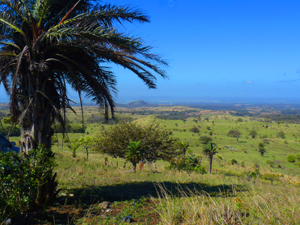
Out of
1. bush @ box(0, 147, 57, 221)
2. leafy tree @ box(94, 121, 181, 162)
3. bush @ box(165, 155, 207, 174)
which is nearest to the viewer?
bush @ box(0, 147, 57, 221)

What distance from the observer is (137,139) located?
21.1 meters

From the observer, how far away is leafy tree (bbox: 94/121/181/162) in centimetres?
2120

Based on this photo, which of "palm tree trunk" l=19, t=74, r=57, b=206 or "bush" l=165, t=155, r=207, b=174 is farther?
"bush" l=165, t=155, r=207, b=174

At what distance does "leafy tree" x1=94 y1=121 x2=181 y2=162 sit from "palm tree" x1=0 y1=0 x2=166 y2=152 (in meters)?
15.7

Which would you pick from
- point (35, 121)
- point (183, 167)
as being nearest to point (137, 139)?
point (183, 167)

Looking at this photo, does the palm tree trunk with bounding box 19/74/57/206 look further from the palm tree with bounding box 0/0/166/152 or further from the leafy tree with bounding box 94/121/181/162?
the leafy tree with bounding box 94/121/181/162

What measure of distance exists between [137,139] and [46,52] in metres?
16.4

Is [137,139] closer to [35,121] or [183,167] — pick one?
[183,167]

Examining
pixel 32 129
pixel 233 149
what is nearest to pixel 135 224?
pixel 32 129

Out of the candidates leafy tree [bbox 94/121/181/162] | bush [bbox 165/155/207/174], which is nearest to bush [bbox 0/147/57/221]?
bush [bbox 165/155/207/174]

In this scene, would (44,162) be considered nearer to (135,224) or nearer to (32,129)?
(32,129)

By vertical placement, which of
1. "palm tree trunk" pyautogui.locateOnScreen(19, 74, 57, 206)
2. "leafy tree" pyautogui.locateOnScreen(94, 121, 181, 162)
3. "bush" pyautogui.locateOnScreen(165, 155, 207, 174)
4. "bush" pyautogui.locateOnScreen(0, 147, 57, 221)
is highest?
"palm tree trunk" pyautogui.locateOnScreen(19, 74, 57, 206)

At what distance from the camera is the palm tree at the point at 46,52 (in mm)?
4805

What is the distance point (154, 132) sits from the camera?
2180 centimetres
